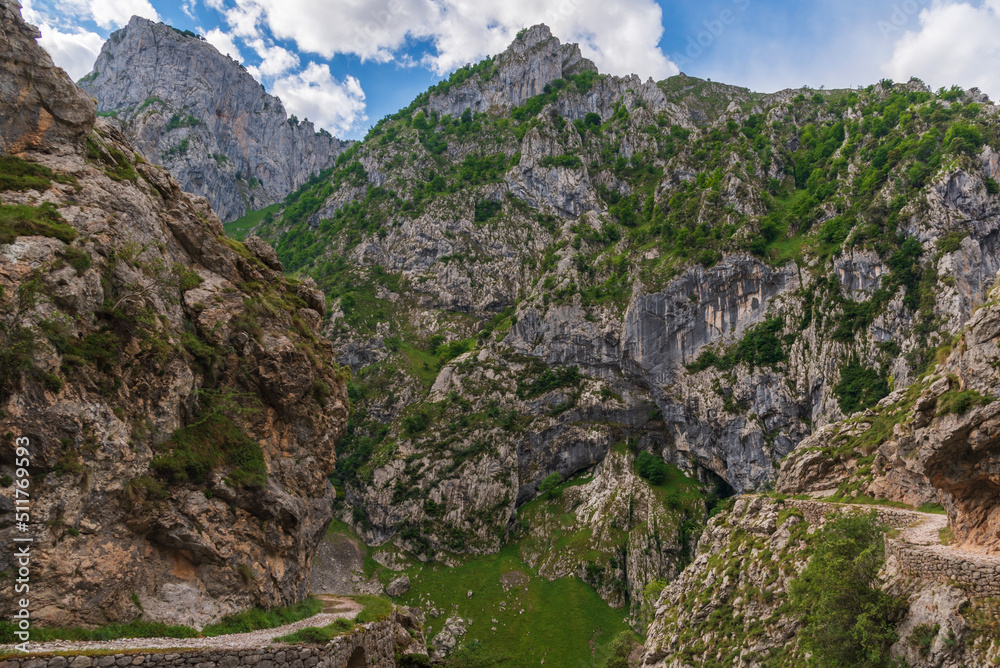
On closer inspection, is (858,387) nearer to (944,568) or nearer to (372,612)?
(944,568)

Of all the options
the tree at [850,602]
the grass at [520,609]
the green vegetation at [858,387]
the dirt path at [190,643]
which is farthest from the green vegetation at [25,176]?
the green vegetation at [858,387]

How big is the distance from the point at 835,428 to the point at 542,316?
72707mm

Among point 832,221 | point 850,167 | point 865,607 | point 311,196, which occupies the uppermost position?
point 311,196

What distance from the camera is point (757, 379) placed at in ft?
275

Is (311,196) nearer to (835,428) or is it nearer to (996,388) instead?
(835,428)

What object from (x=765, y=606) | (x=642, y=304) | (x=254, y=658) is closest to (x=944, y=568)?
(x=765, y=606)

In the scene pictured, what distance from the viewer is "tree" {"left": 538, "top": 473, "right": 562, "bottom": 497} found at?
94.0 m

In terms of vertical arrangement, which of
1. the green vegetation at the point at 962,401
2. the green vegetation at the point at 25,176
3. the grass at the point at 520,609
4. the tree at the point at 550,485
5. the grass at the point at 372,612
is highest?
the green vegetation at the point at 25,176

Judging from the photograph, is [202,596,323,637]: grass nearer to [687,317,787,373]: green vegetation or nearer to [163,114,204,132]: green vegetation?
[687,317,787,373]: green vegetation

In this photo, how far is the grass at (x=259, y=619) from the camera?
2025 centimetres

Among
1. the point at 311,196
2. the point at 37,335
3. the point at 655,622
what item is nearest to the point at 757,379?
the point at 655,622

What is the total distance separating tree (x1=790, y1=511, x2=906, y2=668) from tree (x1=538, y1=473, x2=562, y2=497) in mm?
74405

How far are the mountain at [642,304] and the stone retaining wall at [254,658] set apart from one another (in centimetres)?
Answer: 5732

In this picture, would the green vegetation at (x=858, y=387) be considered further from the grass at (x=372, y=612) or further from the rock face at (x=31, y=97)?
the rock face at (x=31, y=97)
